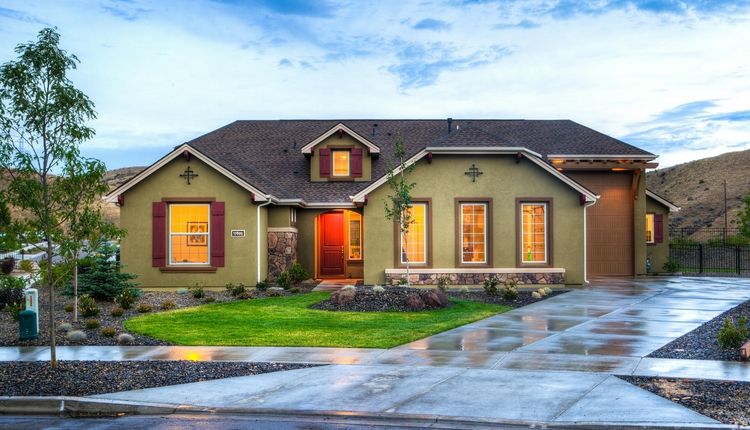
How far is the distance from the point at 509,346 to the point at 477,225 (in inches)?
493

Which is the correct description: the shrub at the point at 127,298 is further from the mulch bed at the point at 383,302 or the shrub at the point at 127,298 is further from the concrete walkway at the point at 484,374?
the concrete walkway at the point at 484,374

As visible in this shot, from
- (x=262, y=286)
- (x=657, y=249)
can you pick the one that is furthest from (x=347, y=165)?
(x=657, y=249)

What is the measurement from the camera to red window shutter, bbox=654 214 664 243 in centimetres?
3225

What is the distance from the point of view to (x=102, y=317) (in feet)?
57.1

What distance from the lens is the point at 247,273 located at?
24734 millimetres

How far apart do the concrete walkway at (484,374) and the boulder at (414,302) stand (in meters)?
2.49

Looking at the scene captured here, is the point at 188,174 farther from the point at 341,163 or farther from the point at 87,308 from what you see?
the point at 87,308

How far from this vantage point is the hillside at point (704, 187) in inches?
2793

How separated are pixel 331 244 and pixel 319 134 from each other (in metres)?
6.40

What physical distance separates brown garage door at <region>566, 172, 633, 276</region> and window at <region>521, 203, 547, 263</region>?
5826 mm

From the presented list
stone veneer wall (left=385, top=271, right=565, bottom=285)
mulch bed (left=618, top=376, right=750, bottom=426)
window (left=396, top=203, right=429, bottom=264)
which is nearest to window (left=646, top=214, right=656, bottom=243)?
stone veneer wall (left=385, top=271, right=565, bottom=285)

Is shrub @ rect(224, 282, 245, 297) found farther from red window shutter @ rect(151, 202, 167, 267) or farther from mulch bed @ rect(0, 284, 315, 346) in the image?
red window shutter @ rect(151, 202, 167, 267)

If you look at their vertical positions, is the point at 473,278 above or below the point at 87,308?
above

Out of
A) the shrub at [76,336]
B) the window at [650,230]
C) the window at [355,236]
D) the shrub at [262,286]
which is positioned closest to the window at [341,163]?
the window at [355,236]
